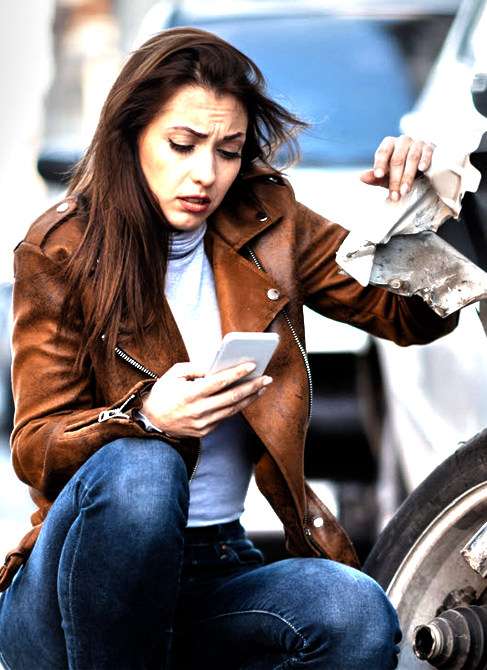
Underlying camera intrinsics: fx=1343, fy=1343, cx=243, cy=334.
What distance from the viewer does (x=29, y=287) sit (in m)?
2.63

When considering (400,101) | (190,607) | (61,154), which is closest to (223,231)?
(190,607)

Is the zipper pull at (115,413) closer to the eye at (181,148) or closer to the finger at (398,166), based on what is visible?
the eye at (181,148)

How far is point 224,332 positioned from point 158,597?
585 mm

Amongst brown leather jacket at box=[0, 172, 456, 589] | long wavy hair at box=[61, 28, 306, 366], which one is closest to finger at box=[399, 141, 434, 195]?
brown leather jacket at box=[0, 172, 456, 589]

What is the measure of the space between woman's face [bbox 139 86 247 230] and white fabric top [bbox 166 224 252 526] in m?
0.12

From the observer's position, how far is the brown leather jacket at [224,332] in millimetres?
2562

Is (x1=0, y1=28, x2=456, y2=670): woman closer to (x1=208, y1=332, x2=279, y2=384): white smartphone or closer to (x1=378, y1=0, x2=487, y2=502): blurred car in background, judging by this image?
(x1=208, y1=332, x2=279, y2=384): white smartphone

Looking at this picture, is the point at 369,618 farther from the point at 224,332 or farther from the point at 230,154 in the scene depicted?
the point at 230,154

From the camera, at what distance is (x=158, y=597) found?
93.0 inches

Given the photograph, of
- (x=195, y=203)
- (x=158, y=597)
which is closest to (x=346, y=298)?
(x=195, y=203)

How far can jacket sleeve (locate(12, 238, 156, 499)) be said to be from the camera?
2549 millimetres

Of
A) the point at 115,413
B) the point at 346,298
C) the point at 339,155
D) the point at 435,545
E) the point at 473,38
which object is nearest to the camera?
the point at 115,413

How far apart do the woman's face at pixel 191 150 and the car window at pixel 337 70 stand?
246 centimetres

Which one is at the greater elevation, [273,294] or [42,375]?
[273,294]
